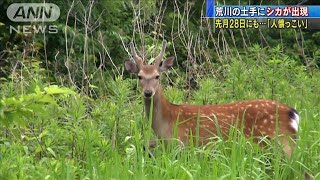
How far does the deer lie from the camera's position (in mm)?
6406

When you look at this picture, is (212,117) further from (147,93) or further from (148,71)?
(148,71)

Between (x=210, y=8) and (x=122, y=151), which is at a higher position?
(x=210, y=8)

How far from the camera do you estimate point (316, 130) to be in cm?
621

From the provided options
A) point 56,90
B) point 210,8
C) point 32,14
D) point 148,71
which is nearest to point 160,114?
point 148,71

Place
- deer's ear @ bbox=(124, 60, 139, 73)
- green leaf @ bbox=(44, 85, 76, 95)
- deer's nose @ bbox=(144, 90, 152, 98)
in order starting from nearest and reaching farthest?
1. green leaf @ bbox=(44, 85, 76, 95)
2. deer's nose @ bbox=(144, 90, 152, 98)
3. deer's ear @ bbox=(124, 60, 139, 73)

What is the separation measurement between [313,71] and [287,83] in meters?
1.63

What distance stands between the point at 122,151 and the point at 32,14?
5070mm

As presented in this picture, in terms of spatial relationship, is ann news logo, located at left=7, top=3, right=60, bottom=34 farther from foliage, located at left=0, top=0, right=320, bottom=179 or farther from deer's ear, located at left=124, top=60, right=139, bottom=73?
deer's ear, located at left=124, top=60, right=139, bottom=73

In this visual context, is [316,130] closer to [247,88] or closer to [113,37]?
[247,88]

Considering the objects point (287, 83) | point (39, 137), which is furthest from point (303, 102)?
point (39, 137)
